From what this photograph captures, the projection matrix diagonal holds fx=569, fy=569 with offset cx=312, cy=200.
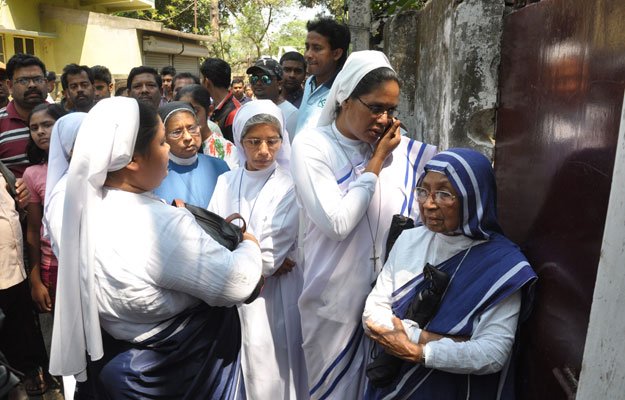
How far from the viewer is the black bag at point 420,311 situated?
1.99 metres

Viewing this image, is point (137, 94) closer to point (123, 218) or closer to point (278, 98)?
point (278, 98)

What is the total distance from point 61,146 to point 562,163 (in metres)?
2.45

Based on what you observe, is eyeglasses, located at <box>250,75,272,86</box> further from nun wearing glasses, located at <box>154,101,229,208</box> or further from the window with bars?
the window with bars

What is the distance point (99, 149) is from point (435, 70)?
245 cm

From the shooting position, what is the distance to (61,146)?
3016 millimetres

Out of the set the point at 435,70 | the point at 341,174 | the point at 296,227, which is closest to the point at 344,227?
the point at 341,174

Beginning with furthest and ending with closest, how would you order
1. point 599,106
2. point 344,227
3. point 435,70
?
point 435,70
point 344,227
point 599,106

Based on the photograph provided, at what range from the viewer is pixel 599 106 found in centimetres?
154

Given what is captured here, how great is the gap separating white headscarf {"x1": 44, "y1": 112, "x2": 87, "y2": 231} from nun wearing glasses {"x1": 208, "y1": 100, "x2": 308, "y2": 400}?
0.84 metres

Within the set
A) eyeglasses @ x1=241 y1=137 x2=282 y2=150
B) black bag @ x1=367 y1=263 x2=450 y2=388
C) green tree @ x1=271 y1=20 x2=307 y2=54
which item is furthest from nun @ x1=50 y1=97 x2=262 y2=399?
green tree @ x1=271 y1=20 x2=307 y2=54

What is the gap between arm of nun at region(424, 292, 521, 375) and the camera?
73.4 inches

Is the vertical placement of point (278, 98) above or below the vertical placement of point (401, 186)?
above

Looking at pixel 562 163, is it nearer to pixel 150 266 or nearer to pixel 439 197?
pixel 439 197

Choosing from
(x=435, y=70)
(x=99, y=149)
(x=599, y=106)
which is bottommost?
(x=99, y=149)
